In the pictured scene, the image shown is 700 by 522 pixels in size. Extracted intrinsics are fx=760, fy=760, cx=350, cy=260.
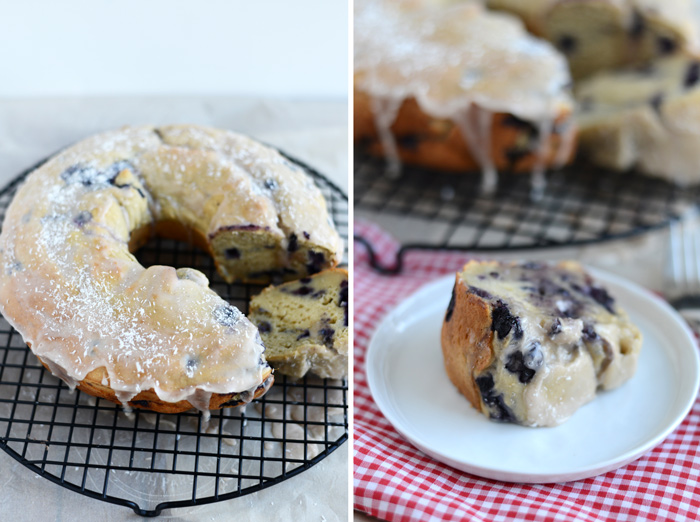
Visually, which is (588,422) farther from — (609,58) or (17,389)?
(609,58)

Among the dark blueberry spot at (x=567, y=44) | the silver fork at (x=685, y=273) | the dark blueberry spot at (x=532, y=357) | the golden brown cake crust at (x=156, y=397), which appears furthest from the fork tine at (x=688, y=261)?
the golden brown cake crust at (x=156, y=397)

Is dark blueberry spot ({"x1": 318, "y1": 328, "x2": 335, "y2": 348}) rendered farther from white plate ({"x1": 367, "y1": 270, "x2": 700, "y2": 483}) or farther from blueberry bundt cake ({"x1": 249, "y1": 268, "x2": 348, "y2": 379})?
white plate ({"x1": 367, "y1": 270, "x2": 700, "y2": 483})

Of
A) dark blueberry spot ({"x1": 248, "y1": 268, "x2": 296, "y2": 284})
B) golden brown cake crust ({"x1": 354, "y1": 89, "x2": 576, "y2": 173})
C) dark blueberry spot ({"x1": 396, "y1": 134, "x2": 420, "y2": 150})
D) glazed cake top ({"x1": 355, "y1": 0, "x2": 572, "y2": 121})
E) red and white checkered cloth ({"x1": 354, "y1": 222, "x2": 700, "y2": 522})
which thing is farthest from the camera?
dark blueberry spot ({"x1": 396, "y1": 134, "x2": 420, "y2": 150})

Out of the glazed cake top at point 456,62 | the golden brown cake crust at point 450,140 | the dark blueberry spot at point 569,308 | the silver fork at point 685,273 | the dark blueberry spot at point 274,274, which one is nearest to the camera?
the dark blueberry spot at point 569,308

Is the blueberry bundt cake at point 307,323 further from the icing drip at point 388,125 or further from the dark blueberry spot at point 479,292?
Answer: the icing drip at point 388,125

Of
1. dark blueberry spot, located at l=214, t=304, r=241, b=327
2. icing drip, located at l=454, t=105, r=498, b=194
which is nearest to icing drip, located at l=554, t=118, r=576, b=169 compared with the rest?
icing drip, located at l=454, t=105, r=498, b=194

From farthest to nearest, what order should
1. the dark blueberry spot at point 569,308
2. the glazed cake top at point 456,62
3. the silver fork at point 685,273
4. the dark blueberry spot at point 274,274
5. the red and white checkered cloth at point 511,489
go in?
1. the glazed cake top at point 456,62
2. the silver fork at point 685,273
3. the dark blueberry spot at point 274,274
4. the dark blueberry spot at point 569,308
5. the red and white checkered cloth at point 511,489

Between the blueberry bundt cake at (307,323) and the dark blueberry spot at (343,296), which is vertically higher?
the dark blueberry spot at (343,296)
